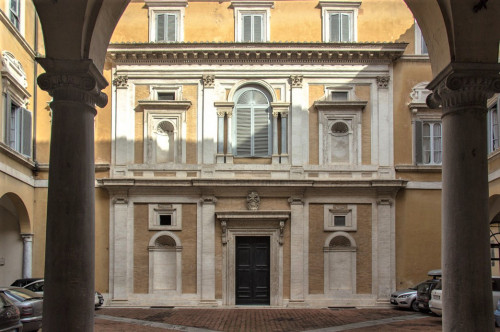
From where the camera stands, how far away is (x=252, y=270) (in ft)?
82.7

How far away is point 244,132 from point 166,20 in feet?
18.1

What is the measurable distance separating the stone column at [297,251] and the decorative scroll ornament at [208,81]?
17.9ft

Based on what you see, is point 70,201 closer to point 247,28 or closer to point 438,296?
point 438,296

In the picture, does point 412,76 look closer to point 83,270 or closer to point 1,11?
point 1,11

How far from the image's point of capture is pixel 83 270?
27.0 feet

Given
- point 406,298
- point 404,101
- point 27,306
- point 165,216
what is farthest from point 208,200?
point 27,306

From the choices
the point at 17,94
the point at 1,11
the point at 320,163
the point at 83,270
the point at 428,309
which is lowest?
the point at 428,309

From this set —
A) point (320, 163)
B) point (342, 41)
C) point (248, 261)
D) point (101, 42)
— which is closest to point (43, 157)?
point (248, 261)

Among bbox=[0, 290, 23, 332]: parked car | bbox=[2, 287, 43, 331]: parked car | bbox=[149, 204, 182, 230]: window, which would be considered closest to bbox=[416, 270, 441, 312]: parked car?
bbox=[149, 204, 182, 230]: window

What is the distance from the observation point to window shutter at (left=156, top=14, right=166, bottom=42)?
26.1 metres

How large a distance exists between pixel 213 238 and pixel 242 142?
12.9ft

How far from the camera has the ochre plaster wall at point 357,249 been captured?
2506 cm

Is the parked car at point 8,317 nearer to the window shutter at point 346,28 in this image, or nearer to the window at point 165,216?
the window at point 165,216

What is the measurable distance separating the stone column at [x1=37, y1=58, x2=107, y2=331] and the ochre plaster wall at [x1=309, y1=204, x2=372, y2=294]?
17.4 metres
